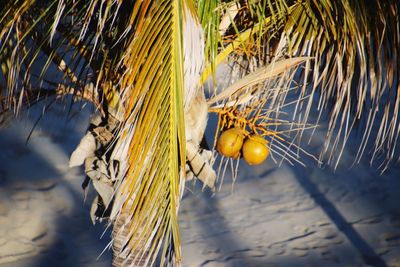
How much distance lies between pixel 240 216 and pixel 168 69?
18.0ft

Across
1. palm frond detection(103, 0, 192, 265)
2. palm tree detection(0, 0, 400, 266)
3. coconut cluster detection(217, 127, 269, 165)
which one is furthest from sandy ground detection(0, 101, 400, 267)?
palm frond detection(103, 0, 192, 265)

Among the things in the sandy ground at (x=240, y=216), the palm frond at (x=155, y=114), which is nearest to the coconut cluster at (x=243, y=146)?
the palm frond at (x=155, y=114)

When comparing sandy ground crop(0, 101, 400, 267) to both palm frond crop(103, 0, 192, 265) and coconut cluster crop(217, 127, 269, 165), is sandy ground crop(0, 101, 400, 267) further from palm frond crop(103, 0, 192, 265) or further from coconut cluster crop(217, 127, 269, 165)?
palm frond crop(103, 0, 192, 265)

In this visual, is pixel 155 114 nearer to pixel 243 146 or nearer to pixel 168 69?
pixel 168 69

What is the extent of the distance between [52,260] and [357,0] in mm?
5013

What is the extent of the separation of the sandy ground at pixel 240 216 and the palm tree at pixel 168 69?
11.2ft

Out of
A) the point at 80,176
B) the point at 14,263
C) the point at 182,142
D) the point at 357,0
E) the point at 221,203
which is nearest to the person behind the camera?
the point at 182,142

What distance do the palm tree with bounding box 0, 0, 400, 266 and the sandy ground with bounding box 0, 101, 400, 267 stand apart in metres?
3.41

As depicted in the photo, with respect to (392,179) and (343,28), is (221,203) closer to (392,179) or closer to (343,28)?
(392,179)

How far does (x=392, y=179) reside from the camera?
8836 millimetres

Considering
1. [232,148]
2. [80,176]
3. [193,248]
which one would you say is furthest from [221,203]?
[232,148]

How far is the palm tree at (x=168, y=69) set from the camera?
9.53 ft

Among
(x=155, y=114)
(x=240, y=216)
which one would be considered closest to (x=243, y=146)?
(x=155, y=114)

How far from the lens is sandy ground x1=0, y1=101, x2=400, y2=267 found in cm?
717
